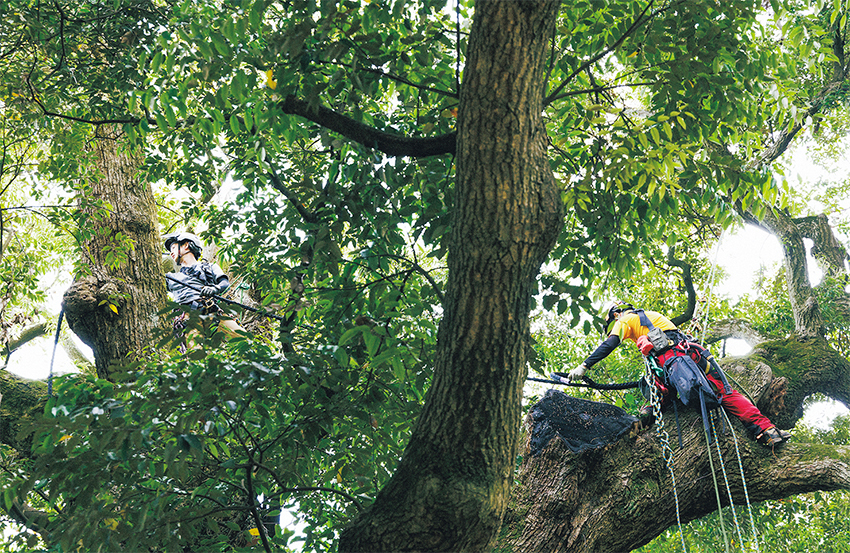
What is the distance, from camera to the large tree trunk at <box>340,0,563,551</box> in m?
2.33

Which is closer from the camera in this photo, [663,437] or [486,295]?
[486,295]

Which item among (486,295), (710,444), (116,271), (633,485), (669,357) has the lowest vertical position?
(633,485)

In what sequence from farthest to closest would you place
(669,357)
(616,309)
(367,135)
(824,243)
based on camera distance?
(824,243) → (616,309) → (669,357) → (367,135)

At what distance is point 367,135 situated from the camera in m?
2.83

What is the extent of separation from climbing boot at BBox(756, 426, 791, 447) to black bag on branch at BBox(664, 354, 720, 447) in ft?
1.16

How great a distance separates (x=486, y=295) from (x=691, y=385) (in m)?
2.71

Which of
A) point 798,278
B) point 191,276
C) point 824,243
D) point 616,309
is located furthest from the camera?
point 824,243

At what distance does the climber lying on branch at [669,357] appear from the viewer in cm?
431

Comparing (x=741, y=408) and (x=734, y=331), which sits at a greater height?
(x=734, y=331)

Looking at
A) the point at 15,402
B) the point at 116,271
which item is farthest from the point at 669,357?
the point at 15,402

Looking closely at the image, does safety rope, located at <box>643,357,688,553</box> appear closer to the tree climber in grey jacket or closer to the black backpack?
the black backpack

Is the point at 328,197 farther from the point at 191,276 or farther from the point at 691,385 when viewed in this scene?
the point at 691,385

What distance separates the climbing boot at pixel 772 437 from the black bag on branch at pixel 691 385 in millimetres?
354

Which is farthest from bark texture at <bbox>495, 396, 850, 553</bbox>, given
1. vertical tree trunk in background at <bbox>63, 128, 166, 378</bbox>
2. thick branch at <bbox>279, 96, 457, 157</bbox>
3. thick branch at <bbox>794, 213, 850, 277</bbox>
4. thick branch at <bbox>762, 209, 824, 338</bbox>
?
thick branch at <bbox>794, 213, 850, 277</bbox>
